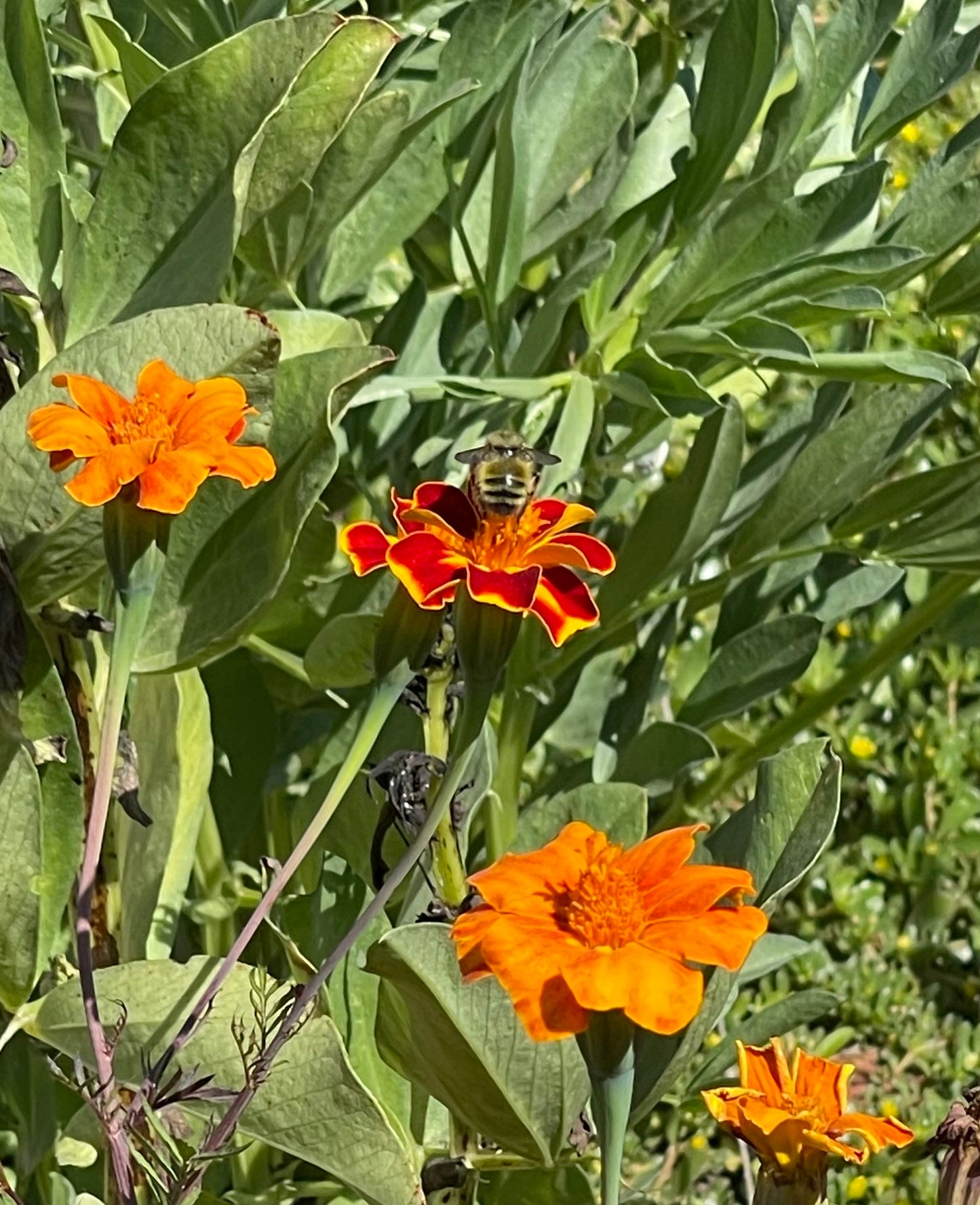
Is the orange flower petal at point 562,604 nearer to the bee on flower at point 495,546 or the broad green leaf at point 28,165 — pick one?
the bee on flower at point 495,546

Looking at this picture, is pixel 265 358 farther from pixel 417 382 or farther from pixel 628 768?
pixel 628 768

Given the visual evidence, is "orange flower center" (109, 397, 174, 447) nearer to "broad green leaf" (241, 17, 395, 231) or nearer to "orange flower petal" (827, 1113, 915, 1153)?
"broad green leaf" (241, 17, 395, 231)

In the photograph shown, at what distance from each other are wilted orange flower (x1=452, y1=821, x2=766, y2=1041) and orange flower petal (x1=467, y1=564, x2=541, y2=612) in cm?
10

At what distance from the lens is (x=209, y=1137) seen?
2.02ft

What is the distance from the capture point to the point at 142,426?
61cm

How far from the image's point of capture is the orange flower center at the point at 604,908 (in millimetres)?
560

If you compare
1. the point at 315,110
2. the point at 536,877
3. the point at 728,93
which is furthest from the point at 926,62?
the point at 536,877

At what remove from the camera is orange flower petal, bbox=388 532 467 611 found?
0.58 meters

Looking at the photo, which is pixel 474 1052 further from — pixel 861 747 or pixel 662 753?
pixel 861 747

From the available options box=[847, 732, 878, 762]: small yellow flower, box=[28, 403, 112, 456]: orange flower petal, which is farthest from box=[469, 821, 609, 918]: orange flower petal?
box=[847, 732, 878, 762]: small yellow flower

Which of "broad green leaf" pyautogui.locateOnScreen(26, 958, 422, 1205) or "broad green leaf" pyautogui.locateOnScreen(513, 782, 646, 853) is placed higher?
"broad green leaf" pyautogui.locateOnScreen(513, 782, 646, 853)

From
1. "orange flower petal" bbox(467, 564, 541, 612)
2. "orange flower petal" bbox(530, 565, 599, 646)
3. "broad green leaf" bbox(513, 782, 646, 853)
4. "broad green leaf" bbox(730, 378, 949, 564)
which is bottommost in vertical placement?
"broad green leaf" bbox(513, 782, 646, 853)

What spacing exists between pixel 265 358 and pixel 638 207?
0.40 m

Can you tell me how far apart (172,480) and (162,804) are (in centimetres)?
32
